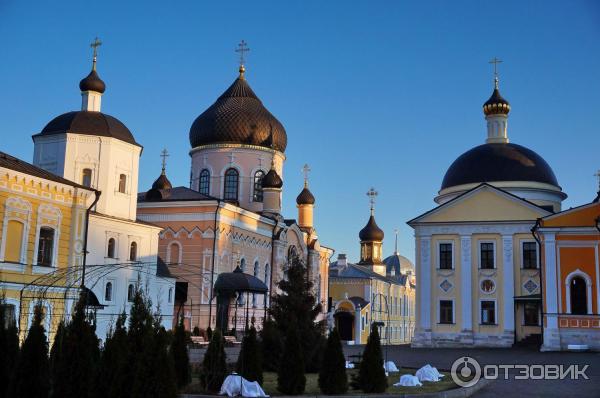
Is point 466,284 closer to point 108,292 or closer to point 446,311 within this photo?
point 446,311

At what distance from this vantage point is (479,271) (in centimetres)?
3628

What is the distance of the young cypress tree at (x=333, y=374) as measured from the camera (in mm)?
14906

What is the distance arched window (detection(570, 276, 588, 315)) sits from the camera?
29.9 meters

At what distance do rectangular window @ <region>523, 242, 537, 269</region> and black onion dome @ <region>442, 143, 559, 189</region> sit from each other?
6.14 metres

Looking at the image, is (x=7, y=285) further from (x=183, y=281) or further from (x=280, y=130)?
(x=280, y=130)

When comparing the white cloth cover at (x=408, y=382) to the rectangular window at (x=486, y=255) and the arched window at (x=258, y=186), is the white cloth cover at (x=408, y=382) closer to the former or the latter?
the rectangular window at (x=486, y=255)

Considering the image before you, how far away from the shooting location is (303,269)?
2220 centimetres

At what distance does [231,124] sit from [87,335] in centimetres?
3469

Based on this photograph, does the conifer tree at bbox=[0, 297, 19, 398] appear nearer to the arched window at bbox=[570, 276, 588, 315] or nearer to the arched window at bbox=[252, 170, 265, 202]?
the arched window at bbox=[570, 276, 588, 315]

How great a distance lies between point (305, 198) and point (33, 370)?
39.5 m

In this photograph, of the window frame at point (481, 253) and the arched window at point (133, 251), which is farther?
the window frame at point (481, 253)

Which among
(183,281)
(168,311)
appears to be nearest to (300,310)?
(168,311)

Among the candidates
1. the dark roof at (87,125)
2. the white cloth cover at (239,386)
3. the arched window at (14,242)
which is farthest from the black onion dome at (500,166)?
the white cloth cover at (239,386)

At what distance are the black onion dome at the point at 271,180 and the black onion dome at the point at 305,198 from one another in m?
6.40
